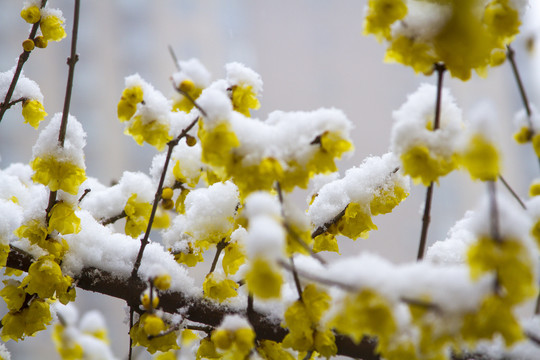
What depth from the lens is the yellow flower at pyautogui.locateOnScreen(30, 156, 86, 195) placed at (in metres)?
0.65

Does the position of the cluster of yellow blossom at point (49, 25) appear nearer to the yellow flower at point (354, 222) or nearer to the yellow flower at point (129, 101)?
the yellow flower at point (129, 101)

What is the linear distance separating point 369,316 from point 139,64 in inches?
499

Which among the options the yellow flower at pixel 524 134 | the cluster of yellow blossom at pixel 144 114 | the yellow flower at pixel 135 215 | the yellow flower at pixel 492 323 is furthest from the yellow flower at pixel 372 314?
the yellow flower at pixel 135 215

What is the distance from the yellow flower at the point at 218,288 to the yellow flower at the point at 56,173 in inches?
8.4

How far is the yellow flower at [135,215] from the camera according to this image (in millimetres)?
811

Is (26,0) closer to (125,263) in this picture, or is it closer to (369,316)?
(125,263)

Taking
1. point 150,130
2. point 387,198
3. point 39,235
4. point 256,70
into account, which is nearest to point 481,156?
point 387,198

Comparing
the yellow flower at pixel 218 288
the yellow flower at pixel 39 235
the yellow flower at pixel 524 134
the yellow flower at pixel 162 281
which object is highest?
the yellow flower at pixel 524 134

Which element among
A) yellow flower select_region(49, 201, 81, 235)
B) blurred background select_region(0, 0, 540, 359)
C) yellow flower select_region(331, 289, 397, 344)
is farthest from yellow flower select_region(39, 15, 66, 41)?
blurred background select_region(0, 0, 540, 359)

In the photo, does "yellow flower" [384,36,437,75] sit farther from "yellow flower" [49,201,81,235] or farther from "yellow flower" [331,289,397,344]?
"yellow flower" [49,201,81,235]

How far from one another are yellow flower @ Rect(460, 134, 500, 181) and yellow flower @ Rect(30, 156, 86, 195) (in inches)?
19.7

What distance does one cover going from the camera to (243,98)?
2.16ft

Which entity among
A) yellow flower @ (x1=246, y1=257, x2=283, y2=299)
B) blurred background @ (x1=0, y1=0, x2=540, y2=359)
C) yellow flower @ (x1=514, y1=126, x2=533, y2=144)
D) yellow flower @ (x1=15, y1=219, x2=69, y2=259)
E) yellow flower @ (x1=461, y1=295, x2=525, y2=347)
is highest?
blurred background @ (x1=0, y1=0, x2=540, y2=359)

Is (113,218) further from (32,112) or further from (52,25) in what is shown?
(52,25)
